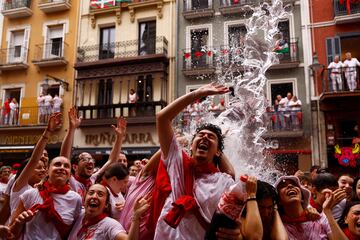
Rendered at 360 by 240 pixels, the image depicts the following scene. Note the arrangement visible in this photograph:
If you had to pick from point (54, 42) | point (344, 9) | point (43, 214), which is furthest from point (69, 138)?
point (54, 42)

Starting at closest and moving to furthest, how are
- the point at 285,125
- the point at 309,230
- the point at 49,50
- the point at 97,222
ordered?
the point at 309,230, the point at 97,222, the point at 285,125, the point at 49,50

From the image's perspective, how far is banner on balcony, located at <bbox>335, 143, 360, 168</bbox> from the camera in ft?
46.0

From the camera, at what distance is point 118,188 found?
12.7 ft

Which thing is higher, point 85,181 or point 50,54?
point 50,54

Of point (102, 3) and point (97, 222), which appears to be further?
point (102, 3)

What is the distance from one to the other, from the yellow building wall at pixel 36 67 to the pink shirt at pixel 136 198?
16.7 metres

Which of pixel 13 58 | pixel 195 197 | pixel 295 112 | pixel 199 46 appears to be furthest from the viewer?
pixel 13 58

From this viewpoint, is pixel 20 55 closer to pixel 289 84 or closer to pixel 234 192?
pixel 289 84

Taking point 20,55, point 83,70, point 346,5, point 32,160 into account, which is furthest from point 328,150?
point 20,55

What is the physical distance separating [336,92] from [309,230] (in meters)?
13.2

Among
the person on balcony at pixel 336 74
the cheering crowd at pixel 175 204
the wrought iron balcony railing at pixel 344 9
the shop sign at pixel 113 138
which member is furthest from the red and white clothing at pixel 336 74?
the cheering crowd at pixel 175 204

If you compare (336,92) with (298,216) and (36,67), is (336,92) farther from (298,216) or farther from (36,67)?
(36,67)

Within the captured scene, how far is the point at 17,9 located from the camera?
2053cm

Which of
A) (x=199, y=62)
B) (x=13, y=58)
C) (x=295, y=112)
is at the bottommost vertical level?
(x=295, y=112)
